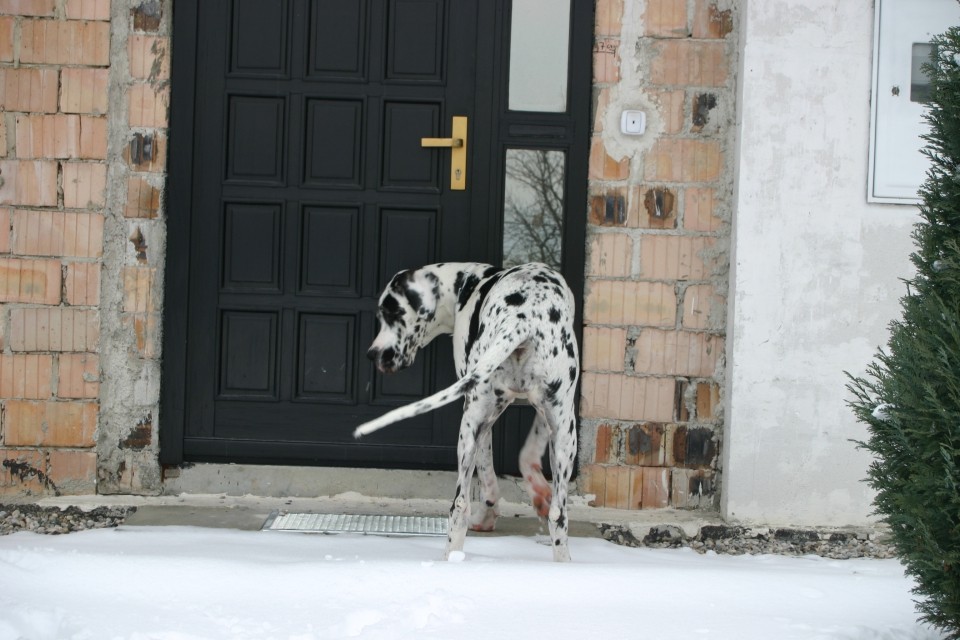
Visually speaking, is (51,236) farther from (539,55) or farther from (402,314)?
(539,55)

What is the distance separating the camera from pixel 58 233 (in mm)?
5352

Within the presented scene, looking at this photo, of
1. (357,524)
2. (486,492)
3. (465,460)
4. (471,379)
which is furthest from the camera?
(357,524)

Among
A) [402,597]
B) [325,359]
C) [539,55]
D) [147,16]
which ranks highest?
[147,16]

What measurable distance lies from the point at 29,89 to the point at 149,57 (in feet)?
2.02

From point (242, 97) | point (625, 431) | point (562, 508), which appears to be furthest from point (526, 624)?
point (242, 97)

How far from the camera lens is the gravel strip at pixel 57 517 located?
508 centimetres

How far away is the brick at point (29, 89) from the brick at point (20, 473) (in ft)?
5.72

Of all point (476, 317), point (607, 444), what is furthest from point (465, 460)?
point (607, 444)

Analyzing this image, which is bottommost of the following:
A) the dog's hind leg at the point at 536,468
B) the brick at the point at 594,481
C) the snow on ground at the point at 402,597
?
the snow on ground at the point at 402,597

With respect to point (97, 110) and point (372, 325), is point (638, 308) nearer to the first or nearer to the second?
point (372, 325)

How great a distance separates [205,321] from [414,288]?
138 cm

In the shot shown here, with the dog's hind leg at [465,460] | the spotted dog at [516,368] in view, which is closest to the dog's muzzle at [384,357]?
the spotted dog at [516,368]

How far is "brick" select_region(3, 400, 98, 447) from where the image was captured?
5.37 metres

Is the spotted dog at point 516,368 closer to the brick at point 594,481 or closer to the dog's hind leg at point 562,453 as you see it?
the dog's hind leg at point 562,453
